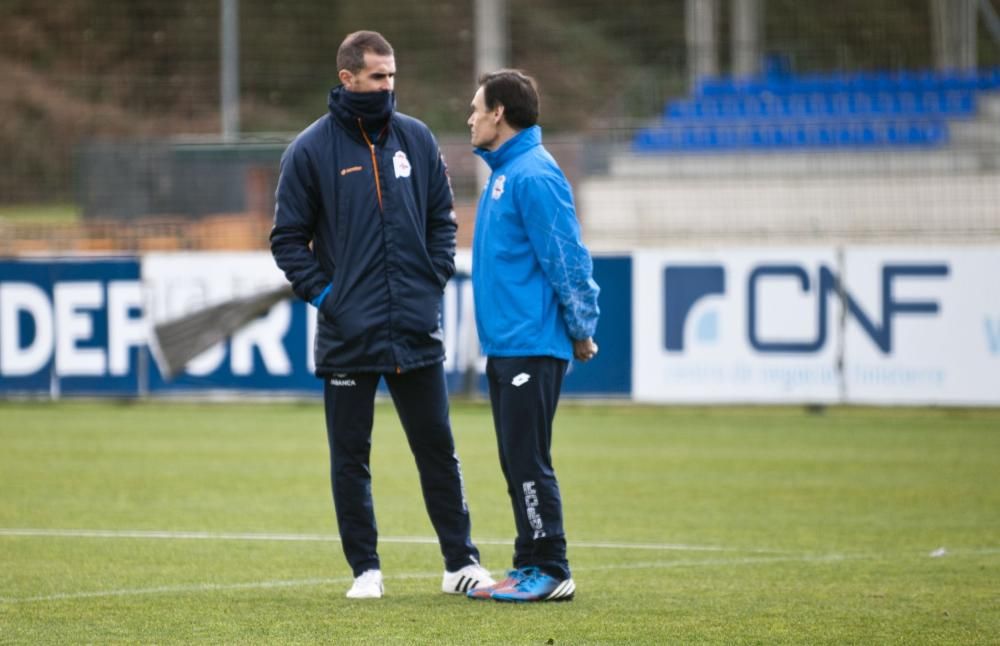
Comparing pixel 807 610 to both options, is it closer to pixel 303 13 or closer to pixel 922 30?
pixel 922 30

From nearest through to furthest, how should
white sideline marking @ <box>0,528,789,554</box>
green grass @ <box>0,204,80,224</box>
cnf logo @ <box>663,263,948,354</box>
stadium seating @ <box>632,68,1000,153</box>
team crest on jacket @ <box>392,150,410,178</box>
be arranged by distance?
team crest on jacket @ <box>392,150,410,178</box> → white sideline marking @ <box>0,528,789,554</box> → cnf logo @ <box>663,263,948,354</box> → green grass @ <box>0,204,80,224</box> → stadium seating @ <box>632,68,1000,153</box>

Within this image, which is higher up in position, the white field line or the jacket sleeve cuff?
the jacket sleeve cuff

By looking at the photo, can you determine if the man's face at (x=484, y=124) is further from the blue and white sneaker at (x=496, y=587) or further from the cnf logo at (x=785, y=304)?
the cnf logo at (x=785, y=304)

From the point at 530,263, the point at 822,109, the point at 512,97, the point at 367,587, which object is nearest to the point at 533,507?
the point at 367,587

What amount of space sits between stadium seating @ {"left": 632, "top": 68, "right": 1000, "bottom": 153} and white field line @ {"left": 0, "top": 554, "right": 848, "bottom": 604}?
1437 centimetres

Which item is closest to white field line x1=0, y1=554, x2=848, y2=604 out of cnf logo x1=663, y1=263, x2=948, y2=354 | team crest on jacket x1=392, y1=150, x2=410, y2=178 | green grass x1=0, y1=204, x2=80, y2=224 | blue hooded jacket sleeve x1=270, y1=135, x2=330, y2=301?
blue hooded jacket sleeve x1=270, y1=135, x2=330, y2=301

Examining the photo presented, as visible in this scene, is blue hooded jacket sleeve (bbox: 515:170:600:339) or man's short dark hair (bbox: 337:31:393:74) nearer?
blue hooded jacket sleeve (bbox: 515:170:600:339)

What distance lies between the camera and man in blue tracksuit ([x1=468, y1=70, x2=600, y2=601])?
6.32m

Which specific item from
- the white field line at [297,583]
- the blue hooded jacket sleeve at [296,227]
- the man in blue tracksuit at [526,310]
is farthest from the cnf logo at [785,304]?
the blue hooded jacket sleeve at [296,227]

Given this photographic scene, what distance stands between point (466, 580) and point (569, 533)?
81.9 inches

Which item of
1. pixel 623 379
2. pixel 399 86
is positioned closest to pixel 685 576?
pixel 623 379

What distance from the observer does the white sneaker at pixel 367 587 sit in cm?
649

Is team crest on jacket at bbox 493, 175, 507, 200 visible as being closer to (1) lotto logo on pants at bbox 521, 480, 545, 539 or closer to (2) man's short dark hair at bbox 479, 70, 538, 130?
(2) man's short dark hair at bbox 479, 70, 538, 130

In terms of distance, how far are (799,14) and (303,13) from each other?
11773 millimetres
